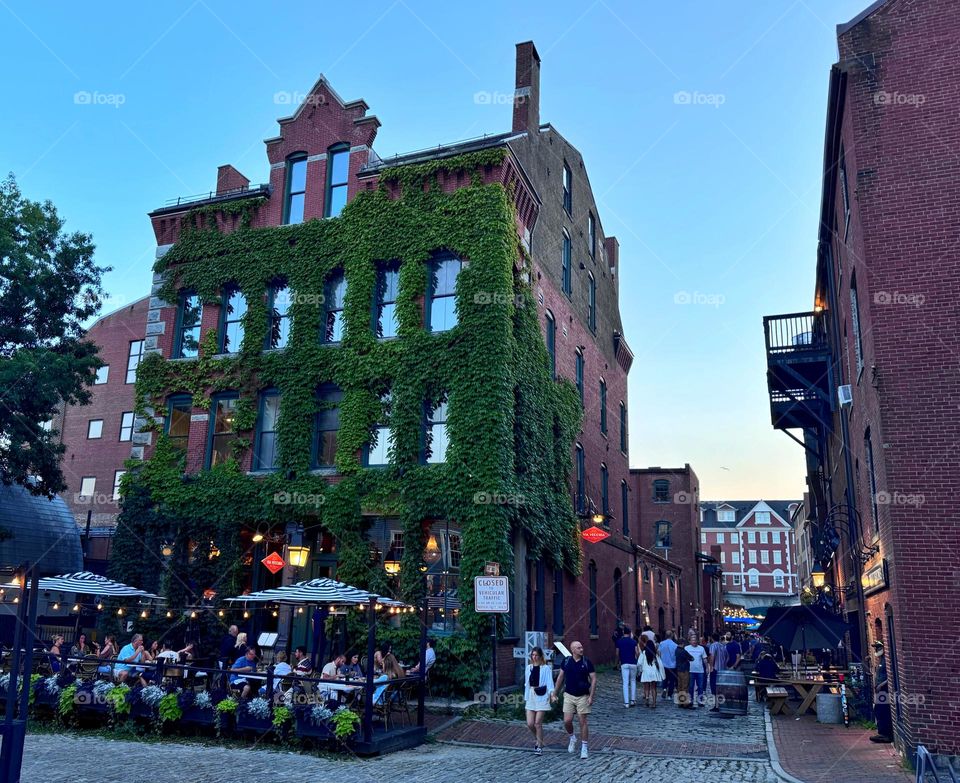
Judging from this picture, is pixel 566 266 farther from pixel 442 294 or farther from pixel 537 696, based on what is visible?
pixel 537 696

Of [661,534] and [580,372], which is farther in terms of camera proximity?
[661,534]

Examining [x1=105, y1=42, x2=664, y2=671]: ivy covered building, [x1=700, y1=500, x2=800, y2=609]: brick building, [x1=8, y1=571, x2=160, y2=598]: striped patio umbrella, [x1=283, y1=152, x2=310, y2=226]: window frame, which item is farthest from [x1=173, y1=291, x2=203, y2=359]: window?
[x1=700, y1=500, x2=800, y2=609]: brick building

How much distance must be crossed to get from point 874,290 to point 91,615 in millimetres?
24345

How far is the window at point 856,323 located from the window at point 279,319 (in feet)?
47.8

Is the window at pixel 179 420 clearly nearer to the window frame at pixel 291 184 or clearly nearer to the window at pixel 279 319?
the window at pixel 279 319

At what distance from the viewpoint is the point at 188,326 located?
25.2 meters

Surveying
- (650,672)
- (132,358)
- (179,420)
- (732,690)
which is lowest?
(732,690)

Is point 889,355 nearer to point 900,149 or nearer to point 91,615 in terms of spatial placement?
point 900,149

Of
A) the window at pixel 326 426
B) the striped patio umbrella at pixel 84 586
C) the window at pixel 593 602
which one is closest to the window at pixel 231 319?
the window at pixel 326 426

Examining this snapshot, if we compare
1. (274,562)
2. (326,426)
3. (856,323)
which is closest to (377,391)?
(326,426)

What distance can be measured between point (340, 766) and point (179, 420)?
14957 millimetres

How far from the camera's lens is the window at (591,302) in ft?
104

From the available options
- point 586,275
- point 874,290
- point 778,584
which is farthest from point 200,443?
point 778,584

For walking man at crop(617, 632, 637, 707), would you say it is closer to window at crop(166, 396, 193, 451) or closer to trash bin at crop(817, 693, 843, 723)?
trash bin at crop(817, 693, 843, 723)
